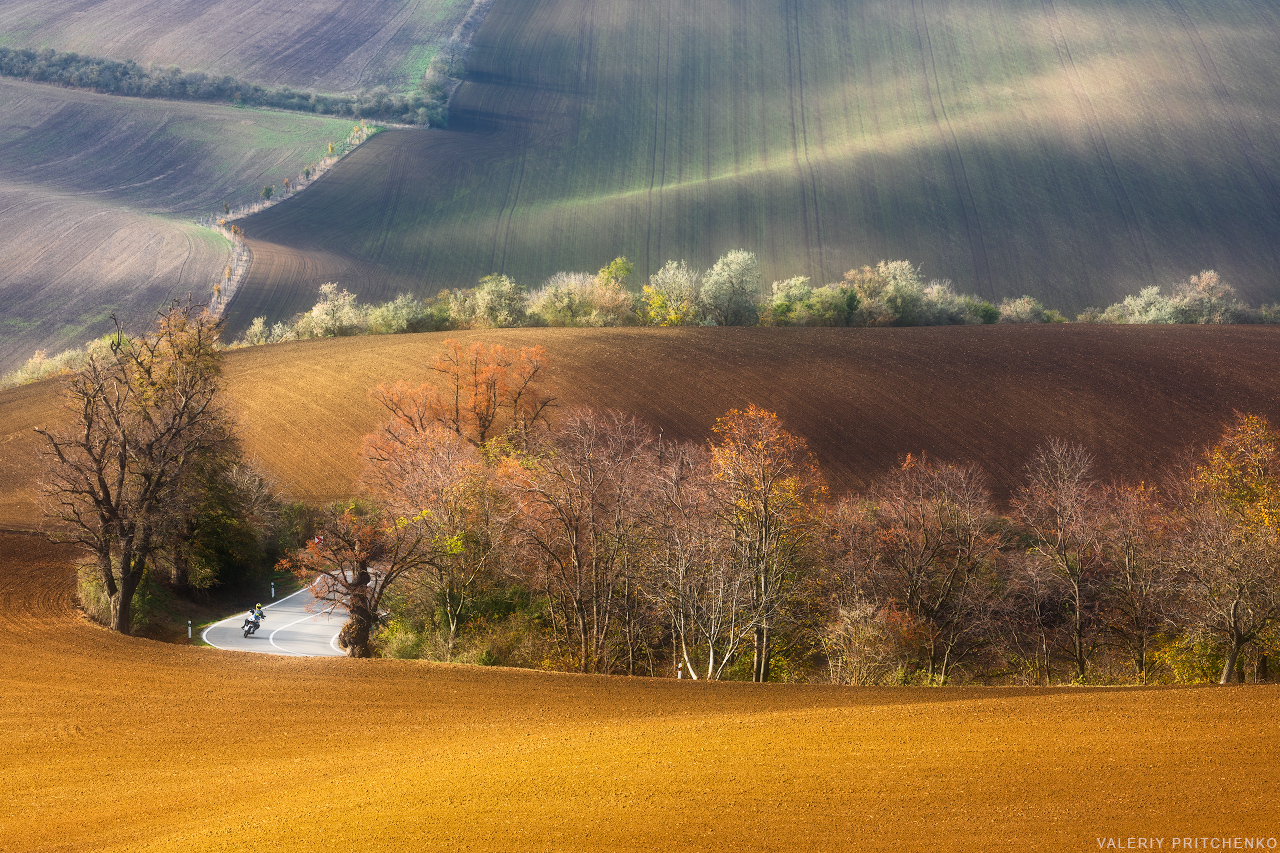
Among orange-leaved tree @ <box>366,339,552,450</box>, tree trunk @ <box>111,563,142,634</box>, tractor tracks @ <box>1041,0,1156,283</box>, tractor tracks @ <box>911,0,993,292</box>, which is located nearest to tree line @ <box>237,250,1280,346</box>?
tractor tracks @ <box>1041,0,1156,283</box>

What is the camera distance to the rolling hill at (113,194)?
68.8 metres

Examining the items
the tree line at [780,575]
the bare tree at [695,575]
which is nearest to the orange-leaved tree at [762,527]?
the tree line at [780,575]

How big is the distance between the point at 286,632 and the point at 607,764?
80.3ft

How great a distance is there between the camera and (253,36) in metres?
123

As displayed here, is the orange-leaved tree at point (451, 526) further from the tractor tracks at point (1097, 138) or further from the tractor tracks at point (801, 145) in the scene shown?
the tractor tracks at point (1097, 138)

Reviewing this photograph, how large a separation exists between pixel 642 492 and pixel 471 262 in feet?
211

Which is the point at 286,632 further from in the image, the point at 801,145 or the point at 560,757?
the point at 801,145

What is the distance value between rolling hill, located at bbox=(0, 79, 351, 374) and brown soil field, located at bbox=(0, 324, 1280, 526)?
1752cm

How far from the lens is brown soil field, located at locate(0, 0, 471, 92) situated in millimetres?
113938

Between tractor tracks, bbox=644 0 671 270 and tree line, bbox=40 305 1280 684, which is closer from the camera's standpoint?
tree line, bbox=40 305 1280 684

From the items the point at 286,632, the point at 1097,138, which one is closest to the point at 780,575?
the point at 286,632

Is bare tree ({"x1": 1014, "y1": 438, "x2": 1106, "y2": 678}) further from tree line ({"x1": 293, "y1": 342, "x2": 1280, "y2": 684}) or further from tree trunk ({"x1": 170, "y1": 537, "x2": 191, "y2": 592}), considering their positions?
tree trunk ({"x1": 170, "y1": 537, "x2": 191, "y2": 592})

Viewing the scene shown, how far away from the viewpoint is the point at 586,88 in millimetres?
118812

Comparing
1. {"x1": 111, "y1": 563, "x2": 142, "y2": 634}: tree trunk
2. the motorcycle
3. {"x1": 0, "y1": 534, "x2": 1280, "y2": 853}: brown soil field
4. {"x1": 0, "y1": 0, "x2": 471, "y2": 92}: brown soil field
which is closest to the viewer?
{"x1": 0, "y1": 534, "x2": 1280, "y2": 853}: brown soil field
